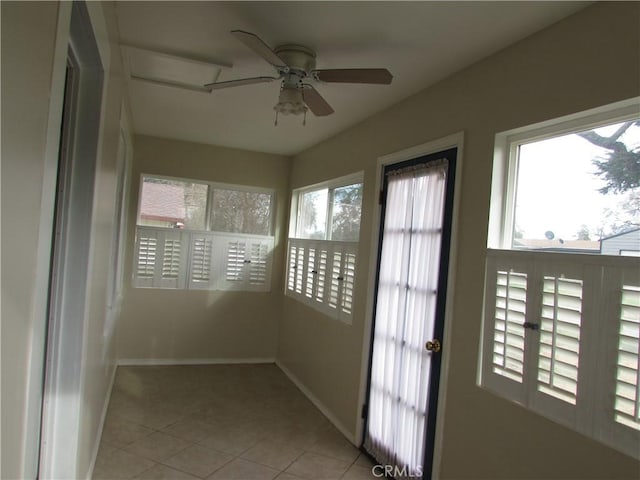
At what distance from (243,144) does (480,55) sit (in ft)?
10.3

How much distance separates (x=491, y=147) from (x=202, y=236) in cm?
362

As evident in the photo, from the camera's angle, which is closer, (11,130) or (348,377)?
(11,130)

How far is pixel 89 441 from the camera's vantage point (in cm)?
242

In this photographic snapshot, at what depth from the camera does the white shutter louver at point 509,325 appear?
1.97 m

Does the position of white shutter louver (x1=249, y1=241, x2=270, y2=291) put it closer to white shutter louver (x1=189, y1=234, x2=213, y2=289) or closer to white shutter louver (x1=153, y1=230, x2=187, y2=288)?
white shutter louver (x1=189, y1=234, x2=213, y2=289)

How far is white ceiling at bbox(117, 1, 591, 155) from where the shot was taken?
1923 mm

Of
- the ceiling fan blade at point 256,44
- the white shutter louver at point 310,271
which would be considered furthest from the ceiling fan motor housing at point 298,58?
the white shutter louver at point 310,271

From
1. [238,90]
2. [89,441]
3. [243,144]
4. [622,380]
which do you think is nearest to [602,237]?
[622,380]

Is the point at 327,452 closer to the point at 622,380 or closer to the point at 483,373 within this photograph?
the point at 483,373

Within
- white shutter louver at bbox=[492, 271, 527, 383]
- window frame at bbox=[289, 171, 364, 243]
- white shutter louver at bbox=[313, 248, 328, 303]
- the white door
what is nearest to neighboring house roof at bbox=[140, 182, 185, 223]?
window frame at bbox=[289, 171, 364, 243]

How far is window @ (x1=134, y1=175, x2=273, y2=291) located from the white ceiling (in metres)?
1.82

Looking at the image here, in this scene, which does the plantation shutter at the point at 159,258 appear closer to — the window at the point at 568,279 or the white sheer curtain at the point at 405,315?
the white sheer curtain at the point at 405,315

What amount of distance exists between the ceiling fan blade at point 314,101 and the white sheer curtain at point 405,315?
0.76 meters

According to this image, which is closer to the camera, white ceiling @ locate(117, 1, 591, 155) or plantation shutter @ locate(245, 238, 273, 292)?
white ceiling @ locate(117, 1, 591, 155)
